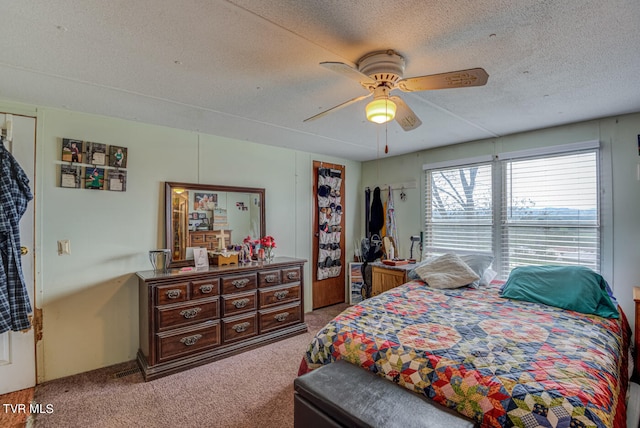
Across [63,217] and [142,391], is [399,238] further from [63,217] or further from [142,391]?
[63,217]

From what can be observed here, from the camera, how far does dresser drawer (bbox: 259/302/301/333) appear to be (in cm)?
330

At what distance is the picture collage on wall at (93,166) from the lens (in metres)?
2.65

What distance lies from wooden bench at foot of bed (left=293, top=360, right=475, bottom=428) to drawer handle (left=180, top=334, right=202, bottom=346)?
5.25 ft

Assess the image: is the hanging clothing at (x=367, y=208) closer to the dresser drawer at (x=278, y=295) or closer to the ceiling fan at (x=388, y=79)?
the dresser drawer at (x=278, y=295)

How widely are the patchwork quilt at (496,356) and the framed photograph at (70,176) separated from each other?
2523 mm

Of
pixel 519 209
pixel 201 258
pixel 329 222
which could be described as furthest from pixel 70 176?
pixel 519 209

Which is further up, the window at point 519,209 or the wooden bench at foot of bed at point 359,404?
the window at point 519,209

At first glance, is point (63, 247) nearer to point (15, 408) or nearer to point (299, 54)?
point (15, 408)

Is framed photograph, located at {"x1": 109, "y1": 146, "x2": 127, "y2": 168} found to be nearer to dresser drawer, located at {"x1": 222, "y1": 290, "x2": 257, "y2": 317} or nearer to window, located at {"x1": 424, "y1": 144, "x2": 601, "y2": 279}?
dresser drawer, located at {"x1": 222, "y1": 290, "x2": 257, "y2": 317}

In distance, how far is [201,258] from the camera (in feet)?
10.5

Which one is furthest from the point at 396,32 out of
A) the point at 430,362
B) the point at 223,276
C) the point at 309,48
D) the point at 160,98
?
the point at 223,276

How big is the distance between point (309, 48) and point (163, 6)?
0.73m

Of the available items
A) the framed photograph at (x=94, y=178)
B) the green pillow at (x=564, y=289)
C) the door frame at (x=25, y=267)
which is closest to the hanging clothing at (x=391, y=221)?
the green pillow at (x=564, y=289)

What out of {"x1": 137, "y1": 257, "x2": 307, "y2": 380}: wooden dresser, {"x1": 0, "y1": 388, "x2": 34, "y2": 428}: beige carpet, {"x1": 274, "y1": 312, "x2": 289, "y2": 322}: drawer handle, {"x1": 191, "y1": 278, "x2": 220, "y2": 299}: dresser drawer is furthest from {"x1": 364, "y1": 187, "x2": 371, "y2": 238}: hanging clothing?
{"x1": 0, "y1": 388, "x2": 34, "y2": 428}: beige carpet
